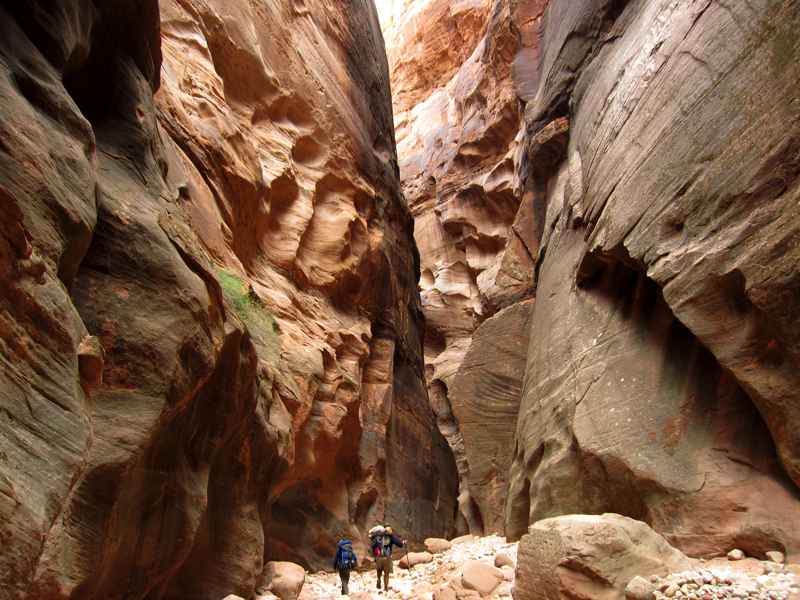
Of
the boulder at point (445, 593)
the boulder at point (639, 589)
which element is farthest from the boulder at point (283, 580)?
the boulder at point (639, 589)

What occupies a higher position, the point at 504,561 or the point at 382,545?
the point at 382,545

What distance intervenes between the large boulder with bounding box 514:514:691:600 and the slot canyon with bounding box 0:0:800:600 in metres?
0.03

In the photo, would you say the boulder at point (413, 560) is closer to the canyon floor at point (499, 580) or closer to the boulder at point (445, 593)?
the canyon floor at point (499, 580)

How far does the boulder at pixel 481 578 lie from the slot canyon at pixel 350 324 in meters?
0.04

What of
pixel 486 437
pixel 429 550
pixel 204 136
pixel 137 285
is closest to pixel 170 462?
pixel 137 285

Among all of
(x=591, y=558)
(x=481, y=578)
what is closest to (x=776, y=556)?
(x=591, y=558)

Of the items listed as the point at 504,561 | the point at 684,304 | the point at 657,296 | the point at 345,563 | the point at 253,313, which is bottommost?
the point at 345,563

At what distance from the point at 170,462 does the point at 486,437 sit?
11.2 m

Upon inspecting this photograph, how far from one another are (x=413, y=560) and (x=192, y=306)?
7.95m

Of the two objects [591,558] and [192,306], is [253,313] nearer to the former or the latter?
[192,306]

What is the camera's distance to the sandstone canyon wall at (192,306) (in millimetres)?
3949

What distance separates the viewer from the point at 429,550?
1302cm

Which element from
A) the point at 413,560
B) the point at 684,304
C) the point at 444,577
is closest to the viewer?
the point at 684,304

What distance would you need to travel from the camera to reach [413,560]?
11734 millimetres
